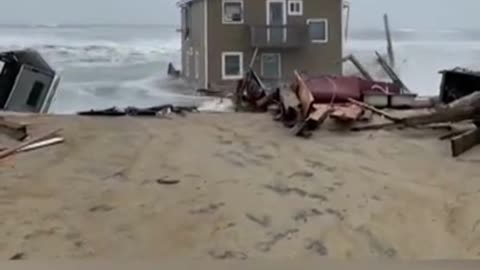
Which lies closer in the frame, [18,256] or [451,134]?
[18,256]

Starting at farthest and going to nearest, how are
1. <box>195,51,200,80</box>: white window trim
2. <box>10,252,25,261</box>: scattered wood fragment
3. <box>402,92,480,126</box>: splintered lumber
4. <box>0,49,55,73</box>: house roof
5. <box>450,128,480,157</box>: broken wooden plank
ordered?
1. <box>195,51,200,80</box>: white window trim
2. <box>0,49,55,73</box>: house roof
3. <box>402,92,480,126</box>: splintered lumber
4. <box>450,128,480,157</box>: broken wooden plank
5. <box>10,252,25,261</box>: scattered wood fragment

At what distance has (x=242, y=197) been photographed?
3.51 metres

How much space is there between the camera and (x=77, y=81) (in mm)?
21000

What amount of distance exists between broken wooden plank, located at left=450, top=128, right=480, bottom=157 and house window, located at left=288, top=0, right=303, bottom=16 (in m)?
12.7

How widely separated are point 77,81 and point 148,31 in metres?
25.9

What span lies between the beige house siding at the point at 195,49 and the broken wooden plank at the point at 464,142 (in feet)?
41.1

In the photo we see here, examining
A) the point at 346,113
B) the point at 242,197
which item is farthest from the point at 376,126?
the point at 242,197

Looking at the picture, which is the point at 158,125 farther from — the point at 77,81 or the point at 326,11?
the point at 77,81

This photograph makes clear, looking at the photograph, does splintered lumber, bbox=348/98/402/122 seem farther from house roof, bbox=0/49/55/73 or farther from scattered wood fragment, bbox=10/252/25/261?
house roof, bbox=0/49/55/73

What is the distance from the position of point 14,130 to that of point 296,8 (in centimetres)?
1252

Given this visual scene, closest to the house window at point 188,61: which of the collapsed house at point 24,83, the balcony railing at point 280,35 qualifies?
the balcony railing at point 280,35

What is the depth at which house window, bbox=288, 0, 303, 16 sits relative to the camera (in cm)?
1722

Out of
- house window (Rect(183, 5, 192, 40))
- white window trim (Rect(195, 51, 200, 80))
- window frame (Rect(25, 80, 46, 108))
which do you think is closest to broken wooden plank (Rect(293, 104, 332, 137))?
window frame (Rect(25, 80, 46, 108))

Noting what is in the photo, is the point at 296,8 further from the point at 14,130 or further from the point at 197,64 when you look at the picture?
the point at 14,130
